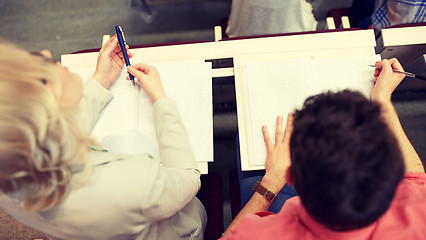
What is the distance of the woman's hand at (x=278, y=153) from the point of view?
80cm

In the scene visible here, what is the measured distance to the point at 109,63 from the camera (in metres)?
0.92

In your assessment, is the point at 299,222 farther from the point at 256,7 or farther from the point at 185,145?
the point at 256,7

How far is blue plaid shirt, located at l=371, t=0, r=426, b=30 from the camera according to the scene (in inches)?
45.5

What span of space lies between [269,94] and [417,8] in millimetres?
830

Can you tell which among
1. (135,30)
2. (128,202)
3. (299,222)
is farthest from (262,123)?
(135,30)

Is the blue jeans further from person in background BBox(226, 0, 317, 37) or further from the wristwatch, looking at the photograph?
person in background BBox(226, 0, 317, 37)

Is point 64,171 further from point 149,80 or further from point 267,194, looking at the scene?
point 267,194

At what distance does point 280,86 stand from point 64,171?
2.12 ft

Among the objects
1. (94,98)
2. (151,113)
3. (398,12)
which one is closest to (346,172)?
(151,113)

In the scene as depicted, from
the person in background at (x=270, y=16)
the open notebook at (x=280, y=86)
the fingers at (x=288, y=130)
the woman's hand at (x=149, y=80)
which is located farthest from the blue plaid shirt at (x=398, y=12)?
the woman's hand at (x=149, y=80)

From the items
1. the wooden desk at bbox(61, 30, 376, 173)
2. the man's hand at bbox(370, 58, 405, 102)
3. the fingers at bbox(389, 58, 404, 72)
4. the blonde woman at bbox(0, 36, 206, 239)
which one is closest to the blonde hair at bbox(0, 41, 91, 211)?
the blonde woman at bbox(0, 36, 206, 239)

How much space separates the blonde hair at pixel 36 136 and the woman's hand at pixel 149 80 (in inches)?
12.0

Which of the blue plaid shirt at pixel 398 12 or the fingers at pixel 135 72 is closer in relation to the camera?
the fingers at pixel 135 72

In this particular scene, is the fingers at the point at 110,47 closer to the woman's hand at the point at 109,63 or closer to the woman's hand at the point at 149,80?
the woman's hand at the point at 109,63
